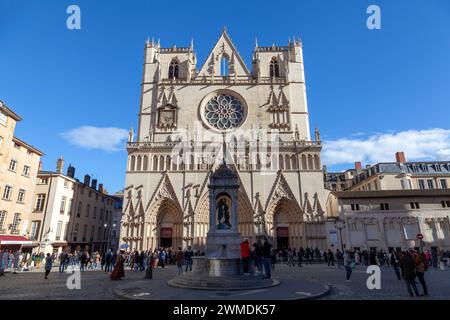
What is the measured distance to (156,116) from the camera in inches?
1293

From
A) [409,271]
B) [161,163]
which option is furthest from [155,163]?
[409,271]

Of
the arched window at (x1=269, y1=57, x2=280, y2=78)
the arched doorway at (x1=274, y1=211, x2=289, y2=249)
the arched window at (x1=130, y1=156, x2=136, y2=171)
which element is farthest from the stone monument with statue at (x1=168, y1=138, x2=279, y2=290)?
the arched window at (x1=269, y1=57, x2=280, y2=78)

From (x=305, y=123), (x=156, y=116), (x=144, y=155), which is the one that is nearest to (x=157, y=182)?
(x=144, y=155)

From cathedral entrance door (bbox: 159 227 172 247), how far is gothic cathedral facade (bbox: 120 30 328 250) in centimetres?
11

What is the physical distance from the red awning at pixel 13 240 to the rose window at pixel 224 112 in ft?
71.6

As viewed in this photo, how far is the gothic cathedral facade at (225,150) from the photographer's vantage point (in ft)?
91.3

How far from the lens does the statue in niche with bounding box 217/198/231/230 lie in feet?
42.0

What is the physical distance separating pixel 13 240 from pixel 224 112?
79.9 ft

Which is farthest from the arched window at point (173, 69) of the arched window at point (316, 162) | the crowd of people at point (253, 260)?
the crowd of people at point (253, 260)

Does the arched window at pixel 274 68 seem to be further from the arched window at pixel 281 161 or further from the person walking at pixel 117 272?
the person walking at pixel 117 272

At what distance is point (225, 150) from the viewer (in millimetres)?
29000
